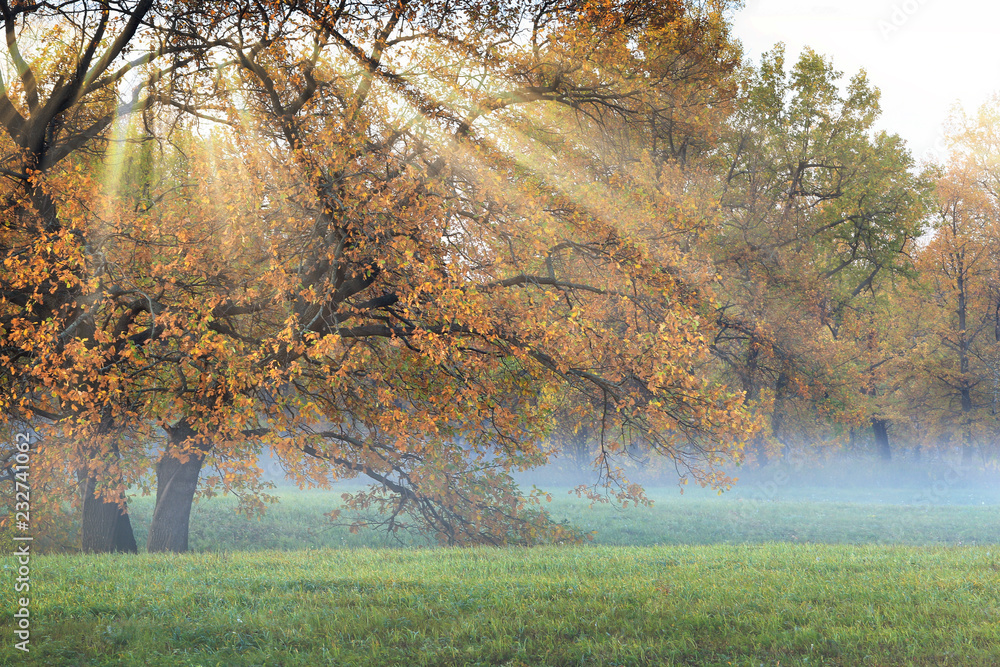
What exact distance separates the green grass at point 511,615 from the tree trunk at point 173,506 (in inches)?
159

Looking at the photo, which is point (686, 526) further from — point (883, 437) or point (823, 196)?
point (883, 437)

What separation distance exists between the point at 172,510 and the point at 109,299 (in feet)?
16.8

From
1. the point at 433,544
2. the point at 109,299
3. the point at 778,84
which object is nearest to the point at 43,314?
the point at 109,299

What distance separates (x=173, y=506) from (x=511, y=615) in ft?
33.2

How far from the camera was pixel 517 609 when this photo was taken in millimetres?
8625

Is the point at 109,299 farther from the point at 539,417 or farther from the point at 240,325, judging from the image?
the point at 539,417

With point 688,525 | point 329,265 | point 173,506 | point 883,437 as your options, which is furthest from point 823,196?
point 173,506

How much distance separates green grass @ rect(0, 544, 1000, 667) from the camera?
290 inches

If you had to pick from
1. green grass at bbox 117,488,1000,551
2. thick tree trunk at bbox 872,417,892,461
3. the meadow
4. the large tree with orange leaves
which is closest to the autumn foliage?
the large tree with orange leaves

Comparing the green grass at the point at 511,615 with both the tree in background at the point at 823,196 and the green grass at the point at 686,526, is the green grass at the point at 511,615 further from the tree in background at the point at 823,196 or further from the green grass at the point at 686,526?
the tree in background at the point at 823,196

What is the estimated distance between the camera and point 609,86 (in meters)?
18.4

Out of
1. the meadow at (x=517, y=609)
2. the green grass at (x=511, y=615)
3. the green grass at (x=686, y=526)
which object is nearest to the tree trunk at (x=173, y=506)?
the meadow at (x=517, y=609)

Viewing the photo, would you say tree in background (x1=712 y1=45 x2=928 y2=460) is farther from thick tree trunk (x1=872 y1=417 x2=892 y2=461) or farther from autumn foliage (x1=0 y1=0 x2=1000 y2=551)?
thick tree trunk (x1=872 y1=417 x2=892 y2=461)

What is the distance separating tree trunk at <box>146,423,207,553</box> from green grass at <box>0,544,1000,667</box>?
13.3 feet
